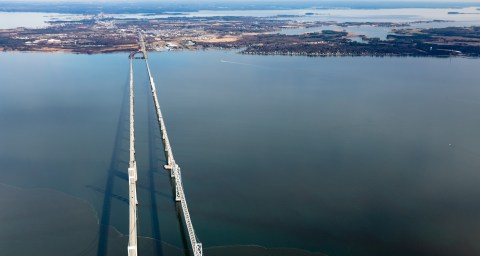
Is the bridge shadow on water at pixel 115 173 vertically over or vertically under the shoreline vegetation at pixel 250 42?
under

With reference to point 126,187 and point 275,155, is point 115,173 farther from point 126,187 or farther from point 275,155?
point 275,155

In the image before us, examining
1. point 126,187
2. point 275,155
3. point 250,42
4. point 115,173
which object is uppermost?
point 250,42

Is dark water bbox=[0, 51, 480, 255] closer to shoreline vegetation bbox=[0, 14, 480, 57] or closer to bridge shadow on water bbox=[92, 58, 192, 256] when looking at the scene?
bridge shadow on water bbox=[92, 58, 192, 256]

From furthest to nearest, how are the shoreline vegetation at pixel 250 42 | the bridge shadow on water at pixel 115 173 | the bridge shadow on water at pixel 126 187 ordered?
the shoreline vegetation at pixel 250 42
the bridge shadow on water at pixel 115 173
the bridge shadow on water at pixel 126 187

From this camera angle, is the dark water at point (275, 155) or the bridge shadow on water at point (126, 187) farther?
the dark water at point (275, 155)

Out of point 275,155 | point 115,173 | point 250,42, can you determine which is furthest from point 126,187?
point 250,42

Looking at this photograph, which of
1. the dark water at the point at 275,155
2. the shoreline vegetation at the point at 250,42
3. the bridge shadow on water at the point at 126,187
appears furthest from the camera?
the shoreline vegetation at the point at 250,42

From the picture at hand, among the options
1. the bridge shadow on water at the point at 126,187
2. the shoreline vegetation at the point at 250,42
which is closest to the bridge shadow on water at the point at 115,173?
the bridge shadow on water at the point at 126,187

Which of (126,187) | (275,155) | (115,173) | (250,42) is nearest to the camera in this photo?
(126,187)

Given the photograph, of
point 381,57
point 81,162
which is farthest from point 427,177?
point 381,57

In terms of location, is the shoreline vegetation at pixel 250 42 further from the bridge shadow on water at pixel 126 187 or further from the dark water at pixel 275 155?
the bridge shadow on water at pixel 126 187
